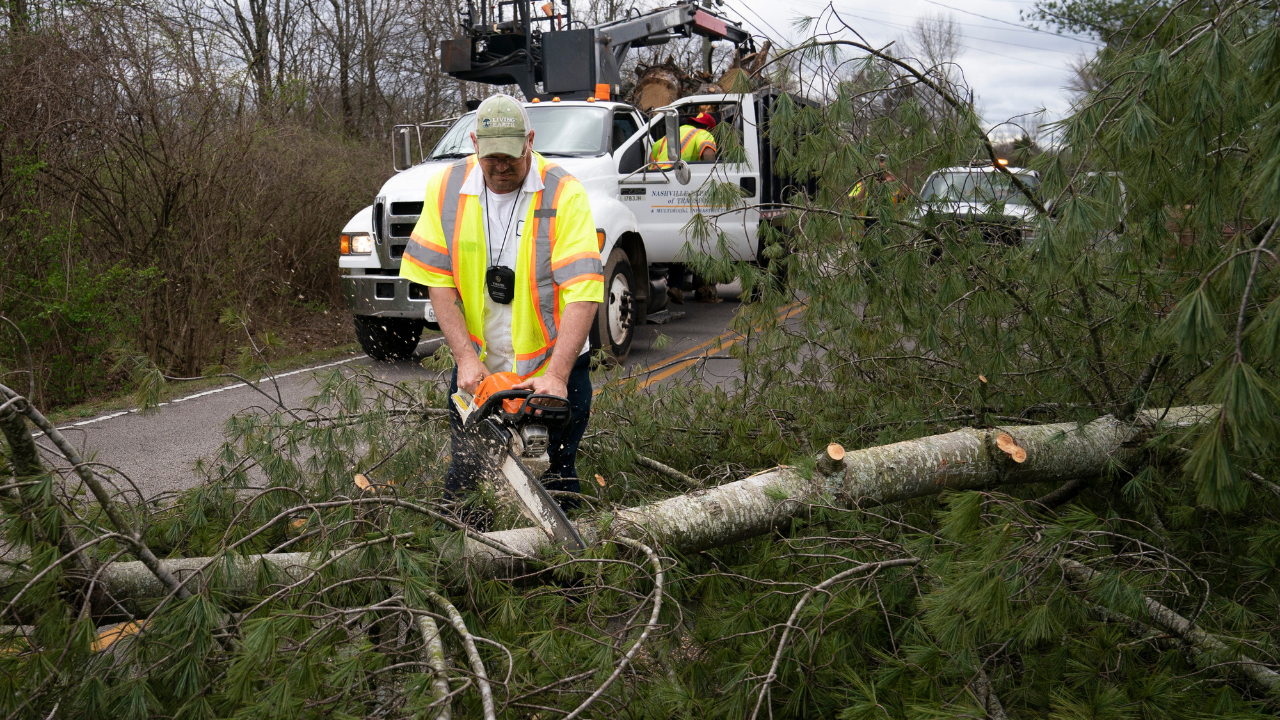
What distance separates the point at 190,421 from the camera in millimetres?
6199

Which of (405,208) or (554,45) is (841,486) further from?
(554,45)

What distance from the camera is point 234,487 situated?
3.18 metres

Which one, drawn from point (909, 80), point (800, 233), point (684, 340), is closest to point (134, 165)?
point (684, 340)

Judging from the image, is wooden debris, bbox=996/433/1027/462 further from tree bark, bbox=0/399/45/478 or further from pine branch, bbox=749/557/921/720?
tree bark, bbox=0/399/45/478

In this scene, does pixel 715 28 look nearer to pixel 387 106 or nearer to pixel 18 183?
pixel 18 183

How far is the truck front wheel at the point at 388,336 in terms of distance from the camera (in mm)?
7957

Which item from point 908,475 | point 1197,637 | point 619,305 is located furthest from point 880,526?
point 619,305

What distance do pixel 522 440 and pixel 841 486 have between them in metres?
1.11

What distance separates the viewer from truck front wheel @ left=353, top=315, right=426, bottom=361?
796 cm

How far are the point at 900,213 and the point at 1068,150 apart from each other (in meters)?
1.09

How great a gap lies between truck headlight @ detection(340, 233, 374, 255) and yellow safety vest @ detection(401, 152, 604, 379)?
474 cm

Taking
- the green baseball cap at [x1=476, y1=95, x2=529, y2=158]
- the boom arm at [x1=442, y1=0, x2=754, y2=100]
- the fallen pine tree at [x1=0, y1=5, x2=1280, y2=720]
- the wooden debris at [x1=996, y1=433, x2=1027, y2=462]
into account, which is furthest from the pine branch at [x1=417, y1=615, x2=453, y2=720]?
the boom arm at [x1=442, y1=0, x2=754, y2=100]

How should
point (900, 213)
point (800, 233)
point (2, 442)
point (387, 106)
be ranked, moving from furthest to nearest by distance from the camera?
point (387, 106)
point (800, 233)
point (900, 213)
point (2, 442)

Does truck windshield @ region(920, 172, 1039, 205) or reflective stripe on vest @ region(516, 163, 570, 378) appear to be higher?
truck windshield @ region(920, 172, 1039, 205)
